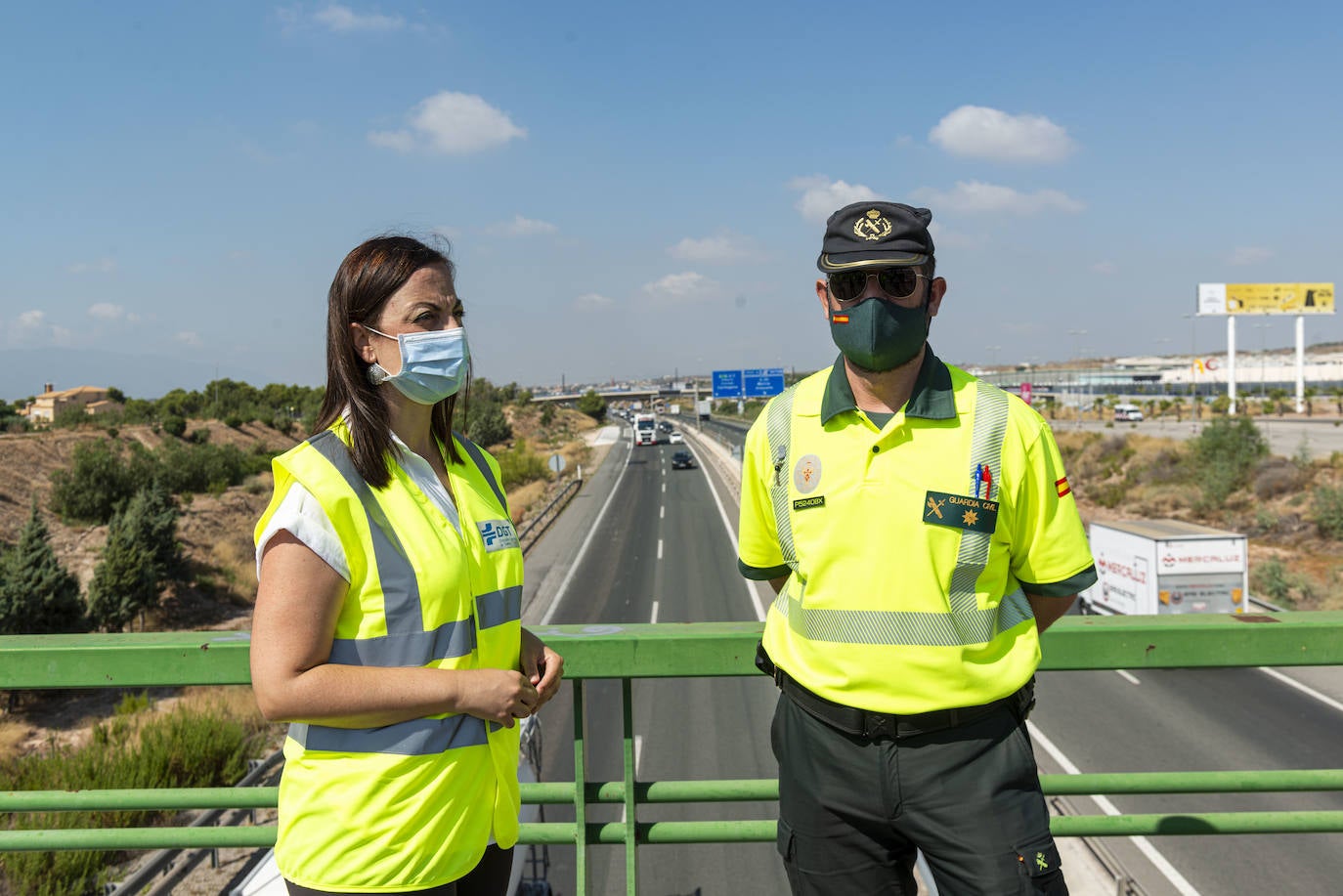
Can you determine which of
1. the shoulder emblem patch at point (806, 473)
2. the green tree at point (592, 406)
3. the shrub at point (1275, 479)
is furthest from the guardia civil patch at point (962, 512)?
the green tree at point (592, 406)

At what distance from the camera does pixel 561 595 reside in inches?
977

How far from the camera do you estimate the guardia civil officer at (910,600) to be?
188 centimetres

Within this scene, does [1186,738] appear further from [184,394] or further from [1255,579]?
[184,394]

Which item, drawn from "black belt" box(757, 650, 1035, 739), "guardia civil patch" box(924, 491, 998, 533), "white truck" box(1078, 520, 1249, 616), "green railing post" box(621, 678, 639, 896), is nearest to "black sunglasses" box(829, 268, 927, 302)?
"guardia civil patch" box(924, 491, 998, 533)

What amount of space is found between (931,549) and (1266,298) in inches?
3688

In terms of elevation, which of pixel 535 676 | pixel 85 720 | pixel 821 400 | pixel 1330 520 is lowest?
pixel 85 720

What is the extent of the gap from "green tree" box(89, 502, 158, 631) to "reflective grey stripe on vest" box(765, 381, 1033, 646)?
78.6 ft

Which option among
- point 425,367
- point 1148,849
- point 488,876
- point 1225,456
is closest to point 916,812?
point 488,876

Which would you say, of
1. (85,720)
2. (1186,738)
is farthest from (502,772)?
(85,720)

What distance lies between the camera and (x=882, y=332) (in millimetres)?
2076

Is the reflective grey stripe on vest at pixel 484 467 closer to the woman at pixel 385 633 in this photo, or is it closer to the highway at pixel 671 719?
the woman at pixel 385 633

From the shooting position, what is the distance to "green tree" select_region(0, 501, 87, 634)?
19.2 meters

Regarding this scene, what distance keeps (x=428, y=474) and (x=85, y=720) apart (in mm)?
18920

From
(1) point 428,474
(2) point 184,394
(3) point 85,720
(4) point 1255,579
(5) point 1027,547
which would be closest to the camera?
(1) point 428,474
